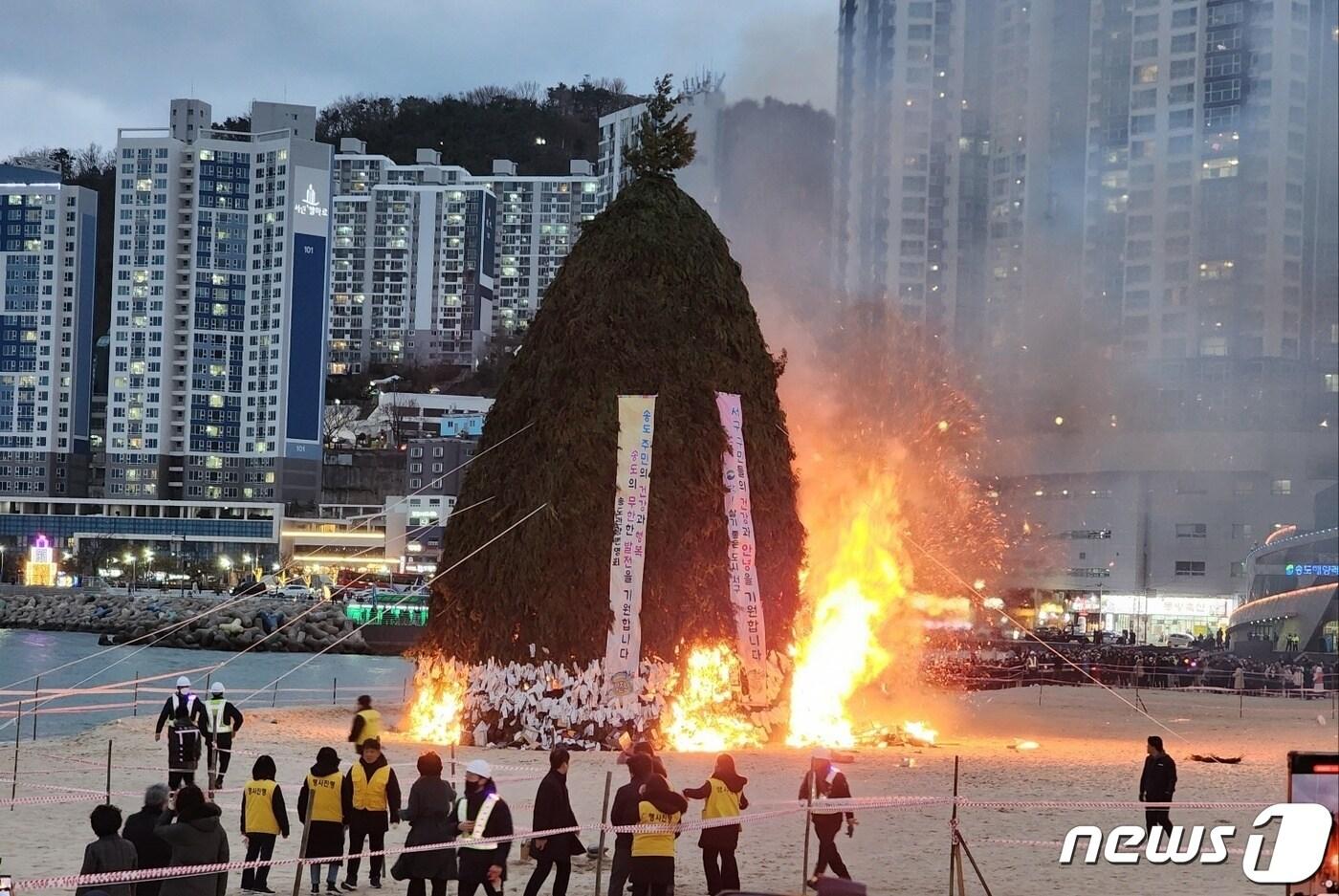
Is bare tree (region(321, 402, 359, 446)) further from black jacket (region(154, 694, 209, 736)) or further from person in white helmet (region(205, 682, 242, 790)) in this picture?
black jacket (region(154, 694, 209, 736))

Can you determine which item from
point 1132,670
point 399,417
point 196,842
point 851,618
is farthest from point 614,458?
point 399,417

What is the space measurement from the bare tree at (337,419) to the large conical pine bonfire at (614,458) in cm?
14324

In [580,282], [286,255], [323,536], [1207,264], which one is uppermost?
[286,255]

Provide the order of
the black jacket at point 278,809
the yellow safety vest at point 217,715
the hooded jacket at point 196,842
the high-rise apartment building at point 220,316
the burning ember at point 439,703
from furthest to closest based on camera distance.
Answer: the high-rise apartment building at point 220,316, the burning ember at point 439,703, the yellow safety vest at point 217,715, the black jacket at point 278,809, the hooded jacket at point 196,842

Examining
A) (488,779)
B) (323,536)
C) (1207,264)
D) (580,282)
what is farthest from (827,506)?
(323,536)

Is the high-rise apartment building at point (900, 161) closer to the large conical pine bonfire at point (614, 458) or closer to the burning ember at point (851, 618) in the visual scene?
the burning ember at point (851, 618)

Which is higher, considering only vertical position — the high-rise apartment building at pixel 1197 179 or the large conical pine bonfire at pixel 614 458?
the high-rise apartment building at pixel 1197 179

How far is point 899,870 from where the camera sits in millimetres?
15578

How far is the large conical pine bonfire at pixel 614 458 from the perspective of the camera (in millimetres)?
24938

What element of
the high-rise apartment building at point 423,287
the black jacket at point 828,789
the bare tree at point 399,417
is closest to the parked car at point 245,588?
the bare tree at point 399,417

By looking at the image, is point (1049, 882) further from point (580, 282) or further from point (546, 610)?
point (580, 282)

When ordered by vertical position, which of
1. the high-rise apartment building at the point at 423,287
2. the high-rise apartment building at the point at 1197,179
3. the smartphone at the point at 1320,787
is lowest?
the smartphone at the point at 1320,787

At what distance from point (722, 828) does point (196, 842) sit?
189 inches

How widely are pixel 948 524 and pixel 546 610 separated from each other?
19912 mm
